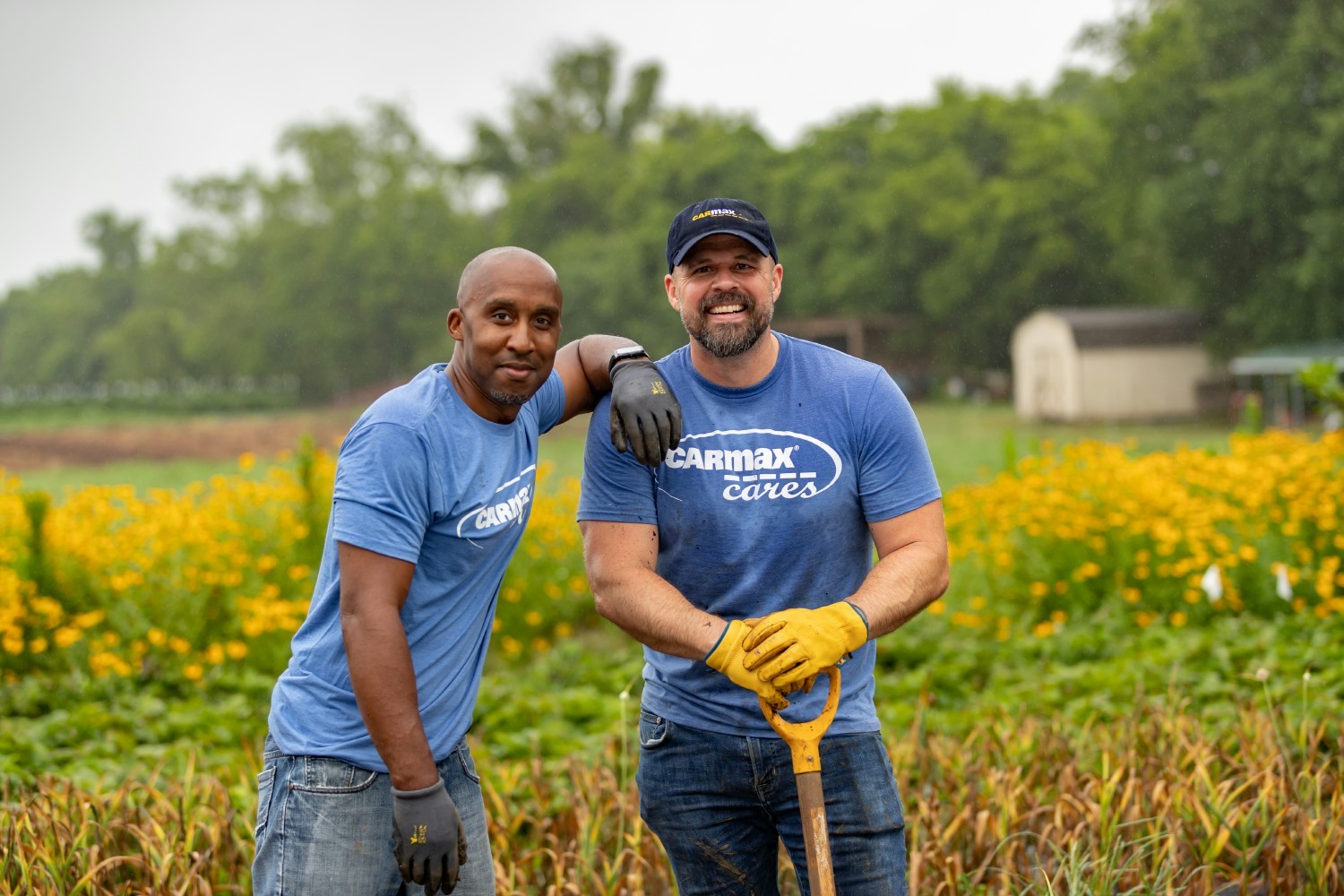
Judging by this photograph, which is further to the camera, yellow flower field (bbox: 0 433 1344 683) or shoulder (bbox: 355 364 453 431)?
yellow flower field (bbox: 0 433 1344 683)

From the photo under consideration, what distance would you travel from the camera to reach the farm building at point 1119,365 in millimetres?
28000

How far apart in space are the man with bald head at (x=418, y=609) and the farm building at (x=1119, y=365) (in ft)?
89.2

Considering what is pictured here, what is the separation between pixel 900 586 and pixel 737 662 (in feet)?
1.24

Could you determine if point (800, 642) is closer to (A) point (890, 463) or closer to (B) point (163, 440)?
(A) point (890, 463)

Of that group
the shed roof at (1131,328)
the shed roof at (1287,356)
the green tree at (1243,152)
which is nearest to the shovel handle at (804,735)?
the shed roof at (1287,356)

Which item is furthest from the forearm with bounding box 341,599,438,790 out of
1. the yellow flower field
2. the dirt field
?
the dirt field

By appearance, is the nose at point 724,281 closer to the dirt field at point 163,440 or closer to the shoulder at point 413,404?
the shoulder at point 413,404

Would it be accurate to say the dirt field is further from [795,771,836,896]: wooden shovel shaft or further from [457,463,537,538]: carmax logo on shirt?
[795,771,836,896]: wooden shovel shaft

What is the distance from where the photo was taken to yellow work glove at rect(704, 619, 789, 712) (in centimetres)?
233

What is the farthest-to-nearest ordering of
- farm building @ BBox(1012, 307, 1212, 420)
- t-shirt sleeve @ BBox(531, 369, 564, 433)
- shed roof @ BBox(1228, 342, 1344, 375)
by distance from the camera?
farm building @ BBox(1012, 307, 1212, 420) → shed roof @ BBox(1228, 342, 1344, 375) → t-shirt sleeve @ BBox(531, 369, 564, 433)

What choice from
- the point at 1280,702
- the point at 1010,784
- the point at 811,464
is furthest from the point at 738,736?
the point at 1280,702

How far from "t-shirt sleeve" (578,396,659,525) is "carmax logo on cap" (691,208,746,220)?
0.47 m

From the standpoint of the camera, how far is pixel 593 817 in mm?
3580

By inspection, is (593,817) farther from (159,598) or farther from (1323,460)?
(1323,460)
